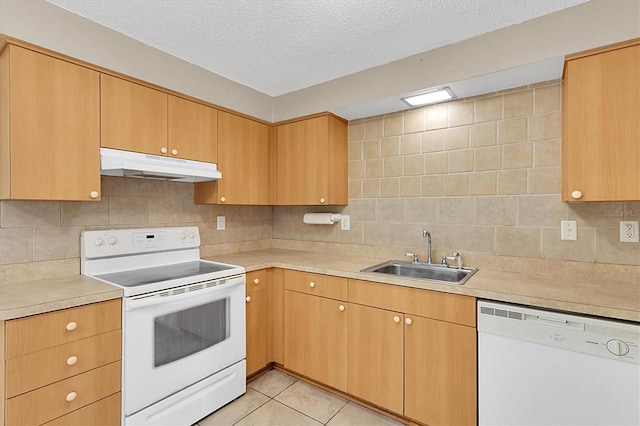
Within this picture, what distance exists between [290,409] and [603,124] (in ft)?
7.98

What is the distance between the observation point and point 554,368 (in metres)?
1.44

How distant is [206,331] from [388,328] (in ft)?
3.79

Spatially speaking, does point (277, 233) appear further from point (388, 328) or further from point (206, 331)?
point (388, 328)

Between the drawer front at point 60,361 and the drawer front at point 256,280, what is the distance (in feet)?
2.86

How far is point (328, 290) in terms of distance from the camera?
2201 millimetres

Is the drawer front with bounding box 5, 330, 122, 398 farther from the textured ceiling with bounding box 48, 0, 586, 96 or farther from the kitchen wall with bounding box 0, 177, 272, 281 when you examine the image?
the textured ceiling with bounding box 48, 0, 586, 96

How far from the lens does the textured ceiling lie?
1633 mm

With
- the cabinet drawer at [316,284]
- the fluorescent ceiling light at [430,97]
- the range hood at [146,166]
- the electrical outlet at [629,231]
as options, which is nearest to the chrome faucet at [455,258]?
the cabinet drawer at [316,284]

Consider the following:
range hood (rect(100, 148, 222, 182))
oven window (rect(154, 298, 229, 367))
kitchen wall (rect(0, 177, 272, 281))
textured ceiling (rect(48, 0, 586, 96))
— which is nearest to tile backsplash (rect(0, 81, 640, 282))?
kitchen wall (rect(0, 177, 272, 281))

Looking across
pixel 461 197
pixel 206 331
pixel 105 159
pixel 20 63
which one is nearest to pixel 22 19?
pixel 20 63

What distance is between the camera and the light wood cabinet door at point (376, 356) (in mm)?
1898

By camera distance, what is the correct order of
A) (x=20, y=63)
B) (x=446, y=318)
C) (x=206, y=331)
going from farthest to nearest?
1. (x=206, y=331)
2. (x=446, y=318)
3. (x=20, y=63)

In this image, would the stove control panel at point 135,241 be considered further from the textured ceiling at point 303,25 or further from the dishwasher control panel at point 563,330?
the dishwasher control panel at point 563,330

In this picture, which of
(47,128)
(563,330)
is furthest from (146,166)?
(563,330)
